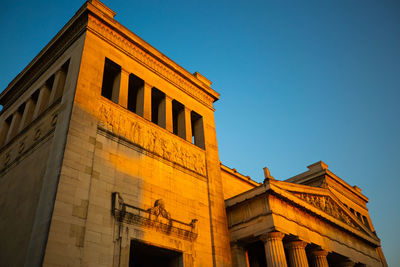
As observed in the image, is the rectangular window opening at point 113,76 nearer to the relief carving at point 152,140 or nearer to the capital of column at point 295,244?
the relief carving at point 152,140

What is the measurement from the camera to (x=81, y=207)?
1552 centimetres

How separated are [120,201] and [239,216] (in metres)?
9.49

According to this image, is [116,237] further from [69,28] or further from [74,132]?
[69,28]

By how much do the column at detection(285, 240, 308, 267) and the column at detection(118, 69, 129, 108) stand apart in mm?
14283

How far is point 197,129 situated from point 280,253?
11.2m

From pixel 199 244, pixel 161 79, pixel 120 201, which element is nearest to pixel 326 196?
pixel 199 244

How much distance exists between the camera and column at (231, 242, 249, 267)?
22.2 m

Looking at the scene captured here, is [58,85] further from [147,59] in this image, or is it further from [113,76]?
[147,59]

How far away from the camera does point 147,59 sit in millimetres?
24516

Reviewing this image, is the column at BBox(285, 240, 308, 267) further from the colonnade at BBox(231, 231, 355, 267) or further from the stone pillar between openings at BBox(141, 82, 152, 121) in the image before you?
the stone pillar between openings at BBox(141, 82, 152, 121)

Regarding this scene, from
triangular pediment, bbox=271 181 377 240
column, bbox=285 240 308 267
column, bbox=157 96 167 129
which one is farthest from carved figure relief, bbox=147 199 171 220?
column, bbox=285 240 308 267

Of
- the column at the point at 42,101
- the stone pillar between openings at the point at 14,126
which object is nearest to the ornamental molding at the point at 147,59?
the column at the point at 42,101

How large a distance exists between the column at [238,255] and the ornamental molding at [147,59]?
11.6 m

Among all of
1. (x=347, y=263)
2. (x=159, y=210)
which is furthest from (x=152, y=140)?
(x=347, y=263)
